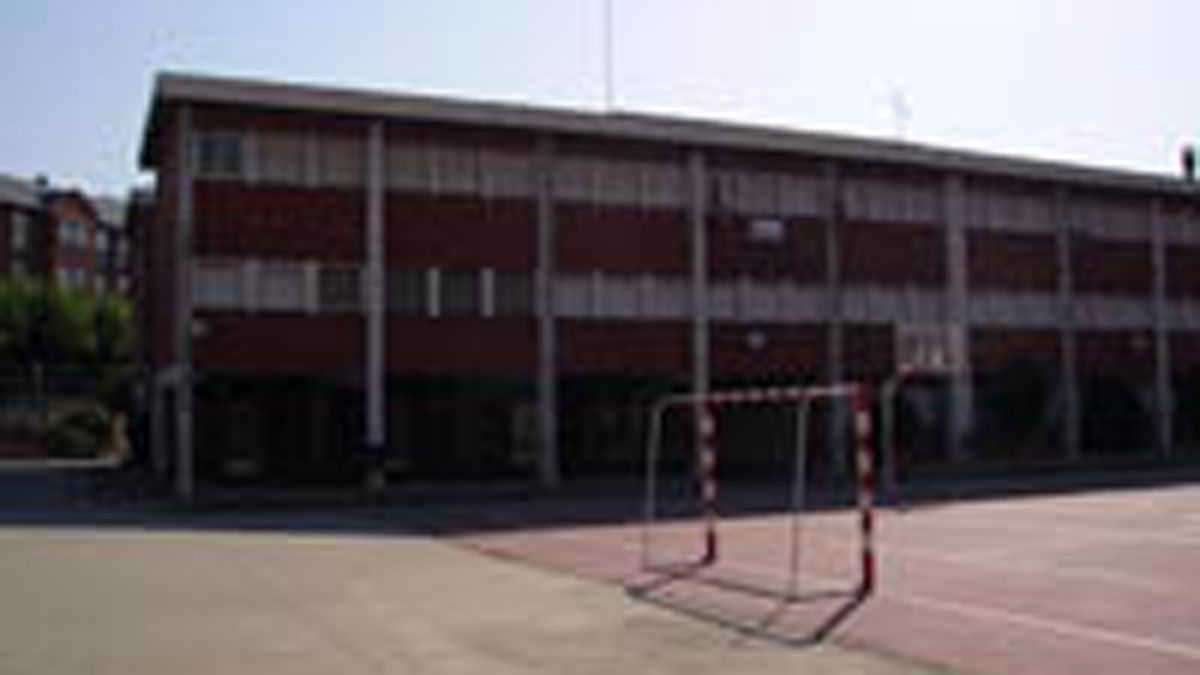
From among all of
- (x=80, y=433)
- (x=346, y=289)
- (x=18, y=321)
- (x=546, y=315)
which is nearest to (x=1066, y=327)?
(x=546, y=315)

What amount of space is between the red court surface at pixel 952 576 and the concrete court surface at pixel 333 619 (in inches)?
29.3

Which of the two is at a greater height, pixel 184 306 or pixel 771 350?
pixel 184 306

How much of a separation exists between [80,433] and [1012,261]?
34139 mm

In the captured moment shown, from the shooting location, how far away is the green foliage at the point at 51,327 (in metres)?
60.3

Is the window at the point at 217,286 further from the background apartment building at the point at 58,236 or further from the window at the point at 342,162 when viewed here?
the background apartment building at the point at 58,236

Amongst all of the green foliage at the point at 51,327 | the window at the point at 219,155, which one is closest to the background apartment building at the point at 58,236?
the green foliage at the point at 51,327

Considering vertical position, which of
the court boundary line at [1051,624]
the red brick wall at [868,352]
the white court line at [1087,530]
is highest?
the red brick wall at [868,352]

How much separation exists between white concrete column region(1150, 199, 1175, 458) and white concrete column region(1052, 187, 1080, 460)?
3757 mm

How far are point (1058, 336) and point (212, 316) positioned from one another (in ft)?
88.4

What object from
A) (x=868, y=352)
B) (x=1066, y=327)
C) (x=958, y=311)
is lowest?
(x=868, y=352)

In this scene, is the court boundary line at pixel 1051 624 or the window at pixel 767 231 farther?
the window at pixel 767 231

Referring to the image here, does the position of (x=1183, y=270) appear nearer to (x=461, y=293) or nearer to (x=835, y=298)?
(x=835, y=298)

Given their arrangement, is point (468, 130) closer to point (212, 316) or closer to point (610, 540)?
point (212, 316)

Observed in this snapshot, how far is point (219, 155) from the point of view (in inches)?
1211
